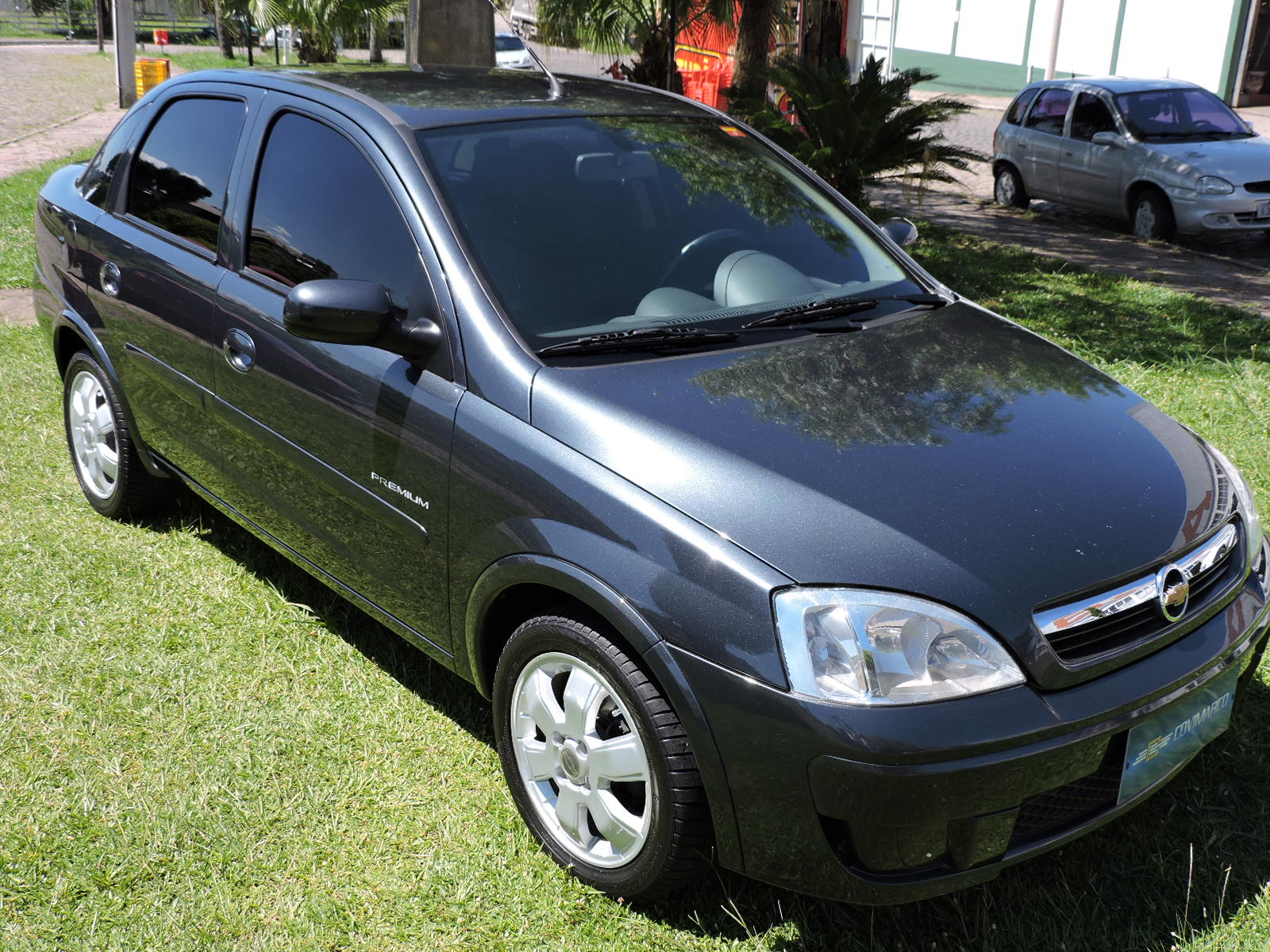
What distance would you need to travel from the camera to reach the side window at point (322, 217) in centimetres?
321

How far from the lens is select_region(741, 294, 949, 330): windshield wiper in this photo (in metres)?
3.25

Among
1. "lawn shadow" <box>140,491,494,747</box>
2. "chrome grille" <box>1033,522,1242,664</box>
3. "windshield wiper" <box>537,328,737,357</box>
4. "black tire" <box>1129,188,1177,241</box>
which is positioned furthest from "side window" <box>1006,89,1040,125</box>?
"chrome grille" <box>1033,522,1242,664</box>

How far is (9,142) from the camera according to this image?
18766 mm

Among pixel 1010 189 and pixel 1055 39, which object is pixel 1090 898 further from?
pixel 1055 39

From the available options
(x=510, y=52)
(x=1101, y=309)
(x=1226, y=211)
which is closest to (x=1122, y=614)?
(x=1101, y=309)

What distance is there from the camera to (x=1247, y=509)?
3.06m

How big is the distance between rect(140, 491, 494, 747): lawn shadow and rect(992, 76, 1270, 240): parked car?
9.11m

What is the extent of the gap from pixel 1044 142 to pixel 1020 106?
875mm

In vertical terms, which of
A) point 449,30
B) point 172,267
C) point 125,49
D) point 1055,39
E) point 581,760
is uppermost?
point 1055,39

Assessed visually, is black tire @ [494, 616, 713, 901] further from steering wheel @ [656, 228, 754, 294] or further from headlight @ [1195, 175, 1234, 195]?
headlight @ [1195, 175, 1234, 195]

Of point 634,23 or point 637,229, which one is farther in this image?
point 634,23

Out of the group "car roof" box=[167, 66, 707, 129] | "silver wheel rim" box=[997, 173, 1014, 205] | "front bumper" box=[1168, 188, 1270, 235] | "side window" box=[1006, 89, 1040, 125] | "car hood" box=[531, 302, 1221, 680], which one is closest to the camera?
"car hood" box=[531, 302, 1221, 680]

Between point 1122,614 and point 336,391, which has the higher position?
point 336,391

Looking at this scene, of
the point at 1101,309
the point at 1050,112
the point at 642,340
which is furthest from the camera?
the point at 1050,112
